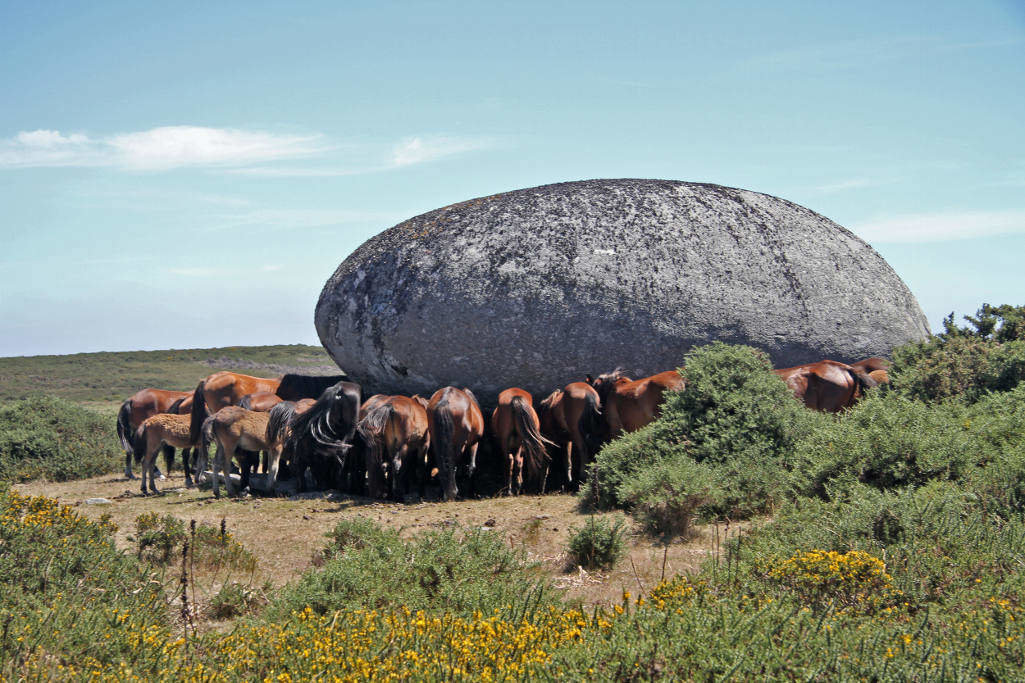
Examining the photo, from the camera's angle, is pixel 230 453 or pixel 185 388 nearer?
pixel 230 453

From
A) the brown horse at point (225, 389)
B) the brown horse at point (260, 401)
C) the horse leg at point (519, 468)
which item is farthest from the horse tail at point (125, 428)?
the horse leg at point (519, 468)

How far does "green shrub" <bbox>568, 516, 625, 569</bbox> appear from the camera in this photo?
22.7ft

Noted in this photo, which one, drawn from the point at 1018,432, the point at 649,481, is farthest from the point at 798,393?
the point at 649,481

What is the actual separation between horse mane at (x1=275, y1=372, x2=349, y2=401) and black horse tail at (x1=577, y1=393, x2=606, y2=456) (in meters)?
5.04

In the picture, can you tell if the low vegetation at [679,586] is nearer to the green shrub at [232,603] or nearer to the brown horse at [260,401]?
the green shrub at [232,603]

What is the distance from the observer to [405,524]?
8.95m

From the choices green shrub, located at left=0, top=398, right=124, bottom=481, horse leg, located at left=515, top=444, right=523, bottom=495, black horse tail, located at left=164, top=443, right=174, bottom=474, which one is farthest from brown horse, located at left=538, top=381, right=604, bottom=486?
green shrub, located at left=0, top=398, right=124, bottom=481

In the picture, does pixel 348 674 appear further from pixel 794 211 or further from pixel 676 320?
pixel 794 211

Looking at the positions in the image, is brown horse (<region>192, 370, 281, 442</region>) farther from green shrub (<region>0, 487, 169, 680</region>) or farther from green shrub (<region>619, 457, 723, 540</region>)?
green shrub (<region>619, 457, 723, 540</region>)

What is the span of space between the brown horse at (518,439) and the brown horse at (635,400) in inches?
39.0

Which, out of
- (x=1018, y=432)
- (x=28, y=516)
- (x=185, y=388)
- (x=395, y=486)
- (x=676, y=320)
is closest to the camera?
(x=28, y=516)

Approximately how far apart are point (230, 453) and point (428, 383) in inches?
124

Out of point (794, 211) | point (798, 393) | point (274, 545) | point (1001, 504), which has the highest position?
point (794, 211)

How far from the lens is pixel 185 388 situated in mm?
36969
